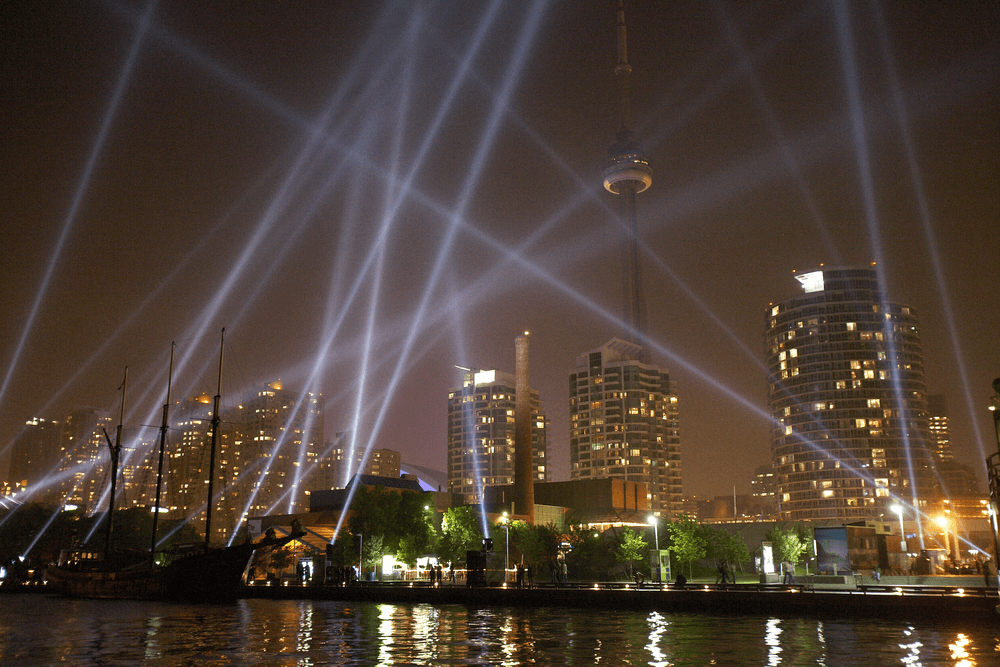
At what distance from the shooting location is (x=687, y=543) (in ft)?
246

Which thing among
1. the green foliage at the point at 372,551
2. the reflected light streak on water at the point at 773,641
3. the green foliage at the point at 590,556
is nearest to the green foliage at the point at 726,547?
the green foliage at the point at 590,556

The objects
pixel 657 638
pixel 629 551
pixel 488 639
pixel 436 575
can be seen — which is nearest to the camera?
pixel 657 638

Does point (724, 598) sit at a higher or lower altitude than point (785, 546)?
lower

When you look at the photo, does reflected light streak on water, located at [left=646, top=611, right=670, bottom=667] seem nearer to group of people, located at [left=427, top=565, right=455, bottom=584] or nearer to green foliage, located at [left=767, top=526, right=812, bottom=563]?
group of people, located at [left=427, top=565, right=455, bottom=584]

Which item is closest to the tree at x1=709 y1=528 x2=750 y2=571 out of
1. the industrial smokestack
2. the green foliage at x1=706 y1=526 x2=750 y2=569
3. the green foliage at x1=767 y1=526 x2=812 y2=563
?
the green foliage at x1=706 y1=526 x2=750 y2=569

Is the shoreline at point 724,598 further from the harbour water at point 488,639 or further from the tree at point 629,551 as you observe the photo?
the tree at point 629,551

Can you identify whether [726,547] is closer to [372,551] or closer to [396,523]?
[396,523]

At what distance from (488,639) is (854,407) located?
185 m

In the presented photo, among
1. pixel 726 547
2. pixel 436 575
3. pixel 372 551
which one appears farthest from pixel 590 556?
pixel 436 575

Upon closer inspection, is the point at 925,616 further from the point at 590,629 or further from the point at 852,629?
the point at 590,629

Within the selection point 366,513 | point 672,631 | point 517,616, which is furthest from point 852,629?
point 366,513

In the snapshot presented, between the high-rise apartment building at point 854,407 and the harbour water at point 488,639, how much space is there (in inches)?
6538

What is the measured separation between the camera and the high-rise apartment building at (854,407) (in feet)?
615

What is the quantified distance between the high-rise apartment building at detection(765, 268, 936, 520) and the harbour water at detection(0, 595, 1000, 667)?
16608 cm
